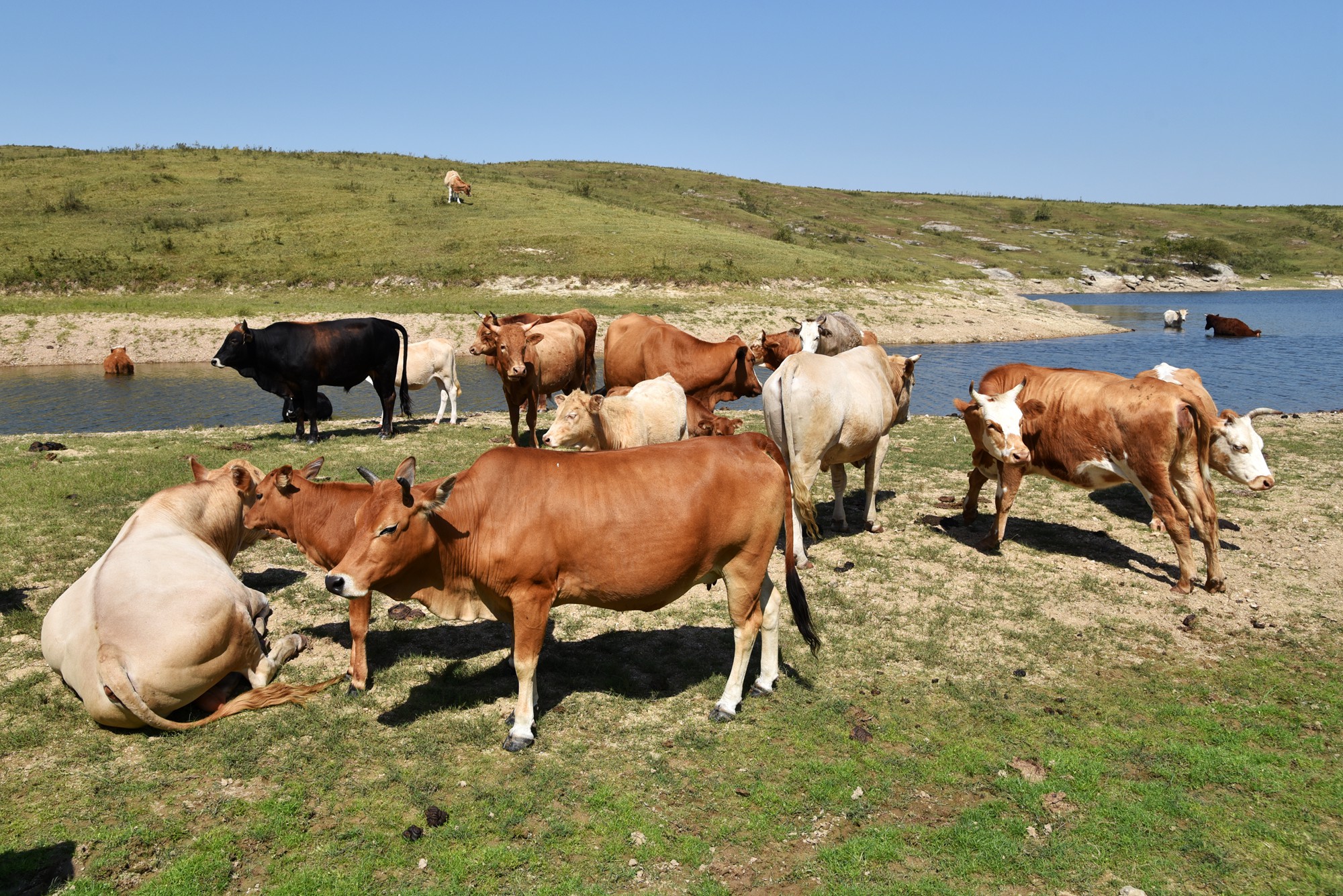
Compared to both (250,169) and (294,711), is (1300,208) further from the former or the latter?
Answer: (294,711)

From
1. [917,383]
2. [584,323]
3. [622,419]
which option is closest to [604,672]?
[622,419]

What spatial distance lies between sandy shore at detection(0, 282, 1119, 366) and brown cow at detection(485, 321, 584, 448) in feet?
48.9

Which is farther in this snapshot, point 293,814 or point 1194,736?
point 1194,736

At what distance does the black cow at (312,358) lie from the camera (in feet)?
50.8

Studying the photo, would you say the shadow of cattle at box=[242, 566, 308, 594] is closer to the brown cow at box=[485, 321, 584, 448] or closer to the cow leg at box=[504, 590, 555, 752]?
the cow leg at box=[504, 590, 555, 752]

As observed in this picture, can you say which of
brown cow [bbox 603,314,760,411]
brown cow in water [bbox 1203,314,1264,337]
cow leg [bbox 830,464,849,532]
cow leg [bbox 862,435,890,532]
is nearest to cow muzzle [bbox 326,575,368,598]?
cow leg [bbox 830,464,849,532]

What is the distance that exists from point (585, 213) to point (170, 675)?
172ft

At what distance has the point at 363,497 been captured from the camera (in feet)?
23.6

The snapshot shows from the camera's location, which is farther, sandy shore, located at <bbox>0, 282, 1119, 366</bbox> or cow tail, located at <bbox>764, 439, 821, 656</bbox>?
sandy shore, located at <bbox>0, 282, 1119, 366</bbox>

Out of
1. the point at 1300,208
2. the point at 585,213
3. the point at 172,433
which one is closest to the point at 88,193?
the point at 585,213

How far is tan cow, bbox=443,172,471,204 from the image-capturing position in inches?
2138

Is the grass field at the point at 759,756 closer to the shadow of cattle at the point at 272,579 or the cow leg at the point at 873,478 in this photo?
the shadow of cattle at the point at 272,579

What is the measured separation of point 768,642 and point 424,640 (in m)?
3.21

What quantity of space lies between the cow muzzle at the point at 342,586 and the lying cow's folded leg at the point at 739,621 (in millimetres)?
2576
